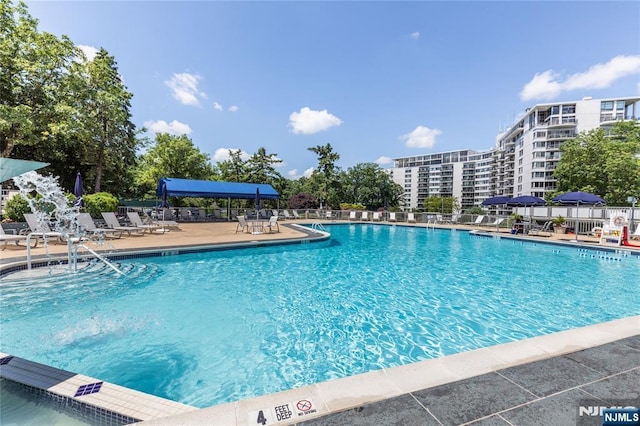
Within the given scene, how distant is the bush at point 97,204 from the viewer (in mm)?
12648

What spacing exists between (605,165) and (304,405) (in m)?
36.5

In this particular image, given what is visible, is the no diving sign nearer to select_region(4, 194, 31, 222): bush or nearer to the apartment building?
select_region(4, 194, 31, 222): bush

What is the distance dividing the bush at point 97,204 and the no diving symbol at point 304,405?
14.3m

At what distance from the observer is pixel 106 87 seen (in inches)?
752

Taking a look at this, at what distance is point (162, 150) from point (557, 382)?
31.0 m

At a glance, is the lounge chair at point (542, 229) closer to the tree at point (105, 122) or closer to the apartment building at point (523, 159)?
the tree at point (105, 122)

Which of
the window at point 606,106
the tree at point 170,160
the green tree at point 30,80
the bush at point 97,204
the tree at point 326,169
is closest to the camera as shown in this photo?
the bush at point 97,204

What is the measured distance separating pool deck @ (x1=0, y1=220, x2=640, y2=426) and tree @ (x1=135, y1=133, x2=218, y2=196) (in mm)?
27855

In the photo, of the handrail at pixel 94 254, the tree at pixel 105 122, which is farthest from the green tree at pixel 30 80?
the handrail at pixel 94 254

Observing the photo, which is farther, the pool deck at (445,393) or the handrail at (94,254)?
the handrail at (94,254)

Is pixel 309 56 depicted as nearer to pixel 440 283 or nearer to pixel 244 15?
pixel 244 15

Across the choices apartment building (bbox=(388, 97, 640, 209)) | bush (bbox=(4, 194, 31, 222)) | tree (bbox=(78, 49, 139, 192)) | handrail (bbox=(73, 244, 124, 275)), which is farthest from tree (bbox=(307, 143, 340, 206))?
apartment building (bbox=(388, 97, 640, 209))

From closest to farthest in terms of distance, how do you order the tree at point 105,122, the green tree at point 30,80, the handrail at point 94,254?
the handrail at point 94,254 < the green tree at point 30,80 < the tree at point 105,122

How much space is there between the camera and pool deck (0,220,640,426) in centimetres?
187
